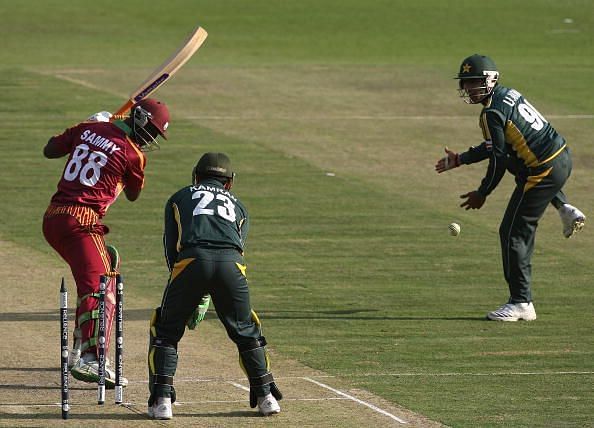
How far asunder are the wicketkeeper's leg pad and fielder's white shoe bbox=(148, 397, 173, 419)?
3 centimetres

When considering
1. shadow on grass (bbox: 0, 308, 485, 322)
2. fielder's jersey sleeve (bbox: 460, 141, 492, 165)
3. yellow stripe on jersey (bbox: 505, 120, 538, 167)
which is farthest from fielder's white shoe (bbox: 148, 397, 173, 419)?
yellow stripe on jersey (bbox: 505, 120, 538, 167)

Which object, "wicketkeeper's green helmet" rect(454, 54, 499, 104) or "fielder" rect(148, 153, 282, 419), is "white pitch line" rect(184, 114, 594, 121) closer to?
"wicketkeeper's green helmet" rect(454, 54, 499, 104)

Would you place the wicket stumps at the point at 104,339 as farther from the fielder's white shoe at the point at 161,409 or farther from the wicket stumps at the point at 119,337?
the fielder's white shoe at the point at 161,409

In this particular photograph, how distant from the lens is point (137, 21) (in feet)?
145

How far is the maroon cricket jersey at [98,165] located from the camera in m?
11.4

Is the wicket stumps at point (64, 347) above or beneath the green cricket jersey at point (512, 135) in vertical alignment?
beneath

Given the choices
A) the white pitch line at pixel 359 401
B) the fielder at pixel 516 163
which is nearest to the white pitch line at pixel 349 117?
the fielder at pixel 516 163

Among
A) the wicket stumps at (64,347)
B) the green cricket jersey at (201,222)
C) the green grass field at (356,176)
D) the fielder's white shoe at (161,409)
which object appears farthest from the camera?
the green grass field at (356,176)

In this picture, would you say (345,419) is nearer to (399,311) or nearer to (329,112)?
(399,311)

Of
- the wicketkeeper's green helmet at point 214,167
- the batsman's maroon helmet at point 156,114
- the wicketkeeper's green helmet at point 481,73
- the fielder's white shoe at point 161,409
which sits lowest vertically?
the fielder's white shoe at point 161,409

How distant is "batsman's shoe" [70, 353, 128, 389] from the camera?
1087 cm

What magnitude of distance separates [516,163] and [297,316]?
2.54 meters

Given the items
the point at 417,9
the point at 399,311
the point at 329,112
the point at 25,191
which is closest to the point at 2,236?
the point at 25,191

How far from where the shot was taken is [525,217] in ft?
45.9
